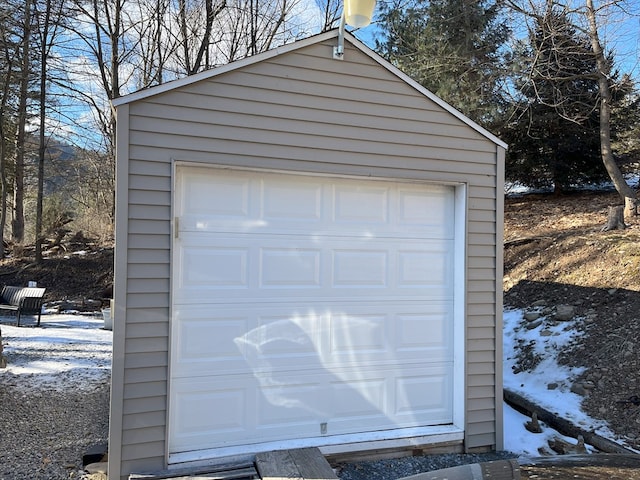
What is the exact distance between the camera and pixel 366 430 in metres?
3.85

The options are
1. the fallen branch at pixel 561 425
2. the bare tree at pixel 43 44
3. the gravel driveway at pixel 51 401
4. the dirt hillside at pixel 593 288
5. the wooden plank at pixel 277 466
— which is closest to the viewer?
the wooden plank at pixel 277 466

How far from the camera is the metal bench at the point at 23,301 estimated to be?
8.87 m

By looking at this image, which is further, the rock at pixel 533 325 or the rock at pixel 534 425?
the rock at pixel 533 325

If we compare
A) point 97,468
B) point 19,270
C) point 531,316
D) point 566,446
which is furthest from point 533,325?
point 19,270

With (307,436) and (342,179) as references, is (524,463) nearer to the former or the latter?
(307,436)

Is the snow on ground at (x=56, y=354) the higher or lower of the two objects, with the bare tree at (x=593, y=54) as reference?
lower

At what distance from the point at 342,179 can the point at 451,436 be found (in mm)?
2255

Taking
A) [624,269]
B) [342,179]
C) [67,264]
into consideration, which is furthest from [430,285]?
[67,264]

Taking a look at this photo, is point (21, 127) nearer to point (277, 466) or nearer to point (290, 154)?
point (290, 154)

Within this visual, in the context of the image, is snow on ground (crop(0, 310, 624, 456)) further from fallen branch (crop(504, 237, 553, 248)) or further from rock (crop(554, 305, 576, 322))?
fallen branch (crop(504, 237, 553, 248))

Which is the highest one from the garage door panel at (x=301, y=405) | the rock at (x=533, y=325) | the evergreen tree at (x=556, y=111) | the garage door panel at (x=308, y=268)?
the evergreen tree at (x=556, y=111)

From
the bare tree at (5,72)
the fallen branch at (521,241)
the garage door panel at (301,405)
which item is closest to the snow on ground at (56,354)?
the garage door panel at (301,405)

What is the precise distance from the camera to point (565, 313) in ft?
20.5

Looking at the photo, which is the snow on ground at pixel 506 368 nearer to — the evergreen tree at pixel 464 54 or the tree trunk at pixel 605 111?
the tree trunk at pixel 605 111
